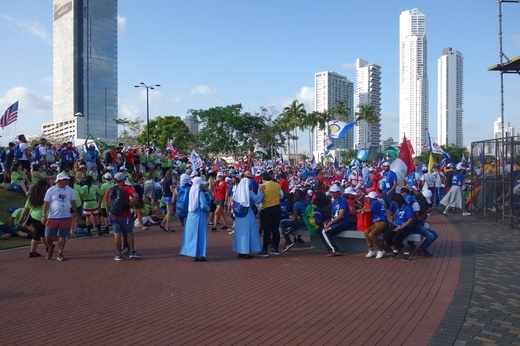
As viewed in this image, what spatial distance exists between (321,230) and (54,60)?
13296 cm

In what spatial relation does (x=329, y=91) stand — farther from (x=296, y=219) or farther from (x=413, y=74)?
(x=296, y=219)

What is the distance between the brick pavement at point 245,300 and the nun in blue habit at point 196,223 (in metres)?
0.25

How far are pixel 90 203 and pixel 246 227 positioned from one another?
574cm

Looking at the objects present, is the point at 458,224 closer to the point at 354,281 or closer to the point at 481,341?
the point at 354,281

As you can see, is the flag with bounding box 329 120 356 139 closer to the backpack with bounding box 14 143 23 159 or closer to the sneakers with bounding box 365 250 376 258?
the sneakers with bounding box 365 250 376 258

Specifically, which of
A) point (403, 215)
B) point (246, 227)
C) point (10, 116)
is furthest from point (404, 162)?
point (10, 116)

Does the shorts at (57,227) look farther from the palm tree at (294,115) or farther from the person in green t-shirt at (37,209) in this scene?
the palm tree at (294,115)

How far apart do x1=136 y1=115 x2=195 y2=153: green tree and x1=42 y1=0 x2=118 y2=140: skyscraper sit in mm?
61152

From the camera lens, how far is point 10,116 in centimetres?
2064

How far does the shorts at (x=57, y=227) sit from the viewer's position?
31.7 feet

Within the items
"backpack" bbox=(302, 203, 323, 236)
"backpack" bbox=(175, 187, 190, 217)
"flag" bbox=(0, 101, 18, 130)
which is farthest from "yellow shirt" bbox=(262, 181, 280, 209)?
"flag" bbox=(0, 101, 18, 130)

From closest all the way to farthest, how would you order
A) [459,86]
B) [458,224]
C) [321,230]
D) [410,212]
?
[410,212], [321,230], [458,224], [459,86]

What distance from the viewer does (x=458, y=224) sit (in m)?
15.2

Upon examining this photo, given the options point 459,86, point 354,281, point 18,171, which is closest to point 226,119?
point 18,171
